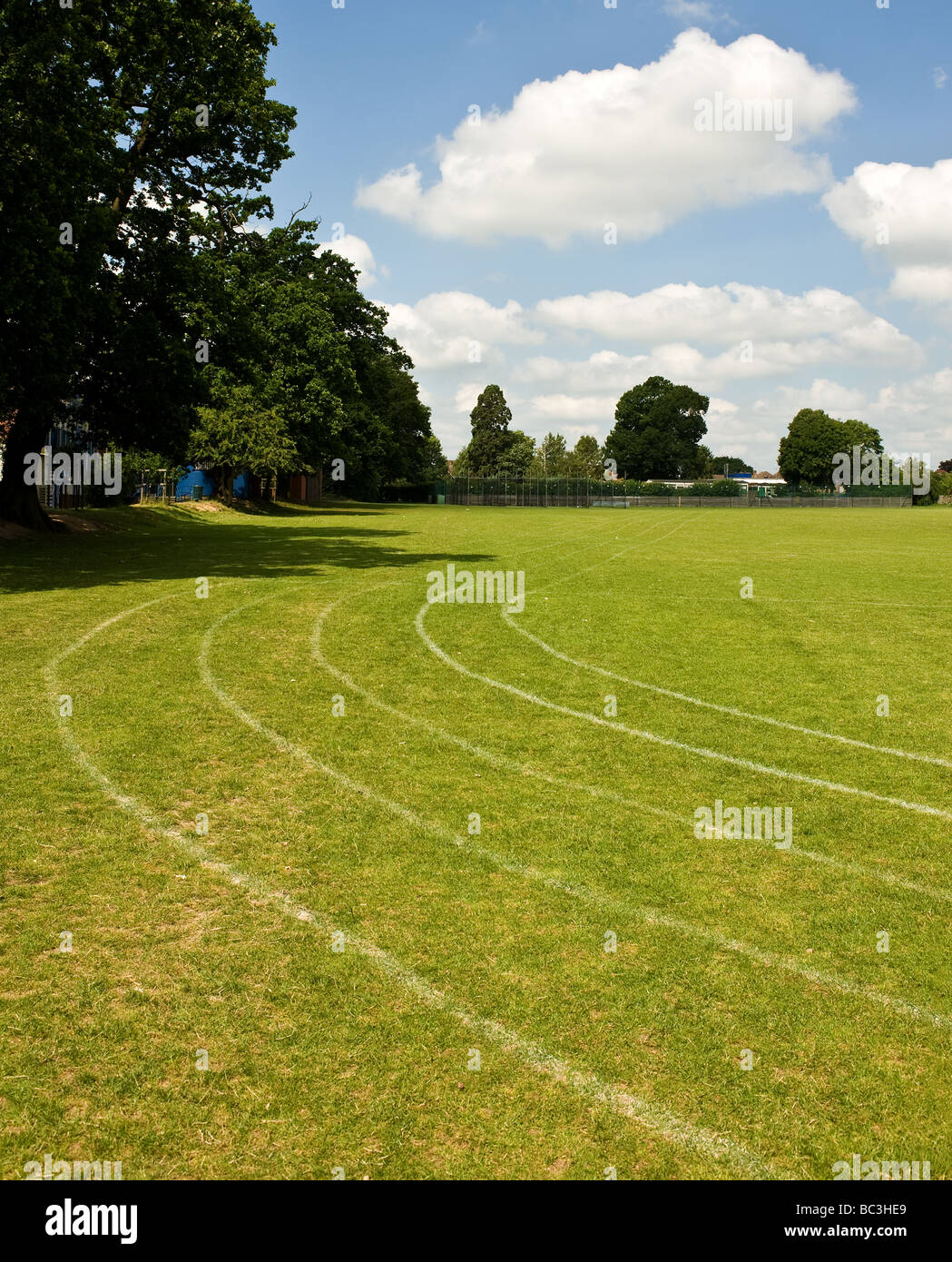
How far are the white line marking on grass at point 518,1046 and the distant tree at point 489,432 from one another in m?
131

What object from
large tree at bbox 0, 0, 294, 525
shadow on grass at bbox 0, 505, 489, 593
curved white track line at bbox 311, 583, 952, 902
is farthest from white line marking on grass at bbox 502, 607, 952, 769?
large tree at bbox 0, 0, 294, 525

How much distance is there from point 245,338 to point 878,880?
27.9m

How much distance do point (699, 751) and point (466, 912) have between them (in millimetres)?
4112

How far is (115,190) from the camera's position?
24.5 meters

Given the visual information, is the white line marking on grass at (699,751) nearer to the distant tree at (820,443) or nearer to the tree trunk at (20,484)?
the tree trunk at (20,484)

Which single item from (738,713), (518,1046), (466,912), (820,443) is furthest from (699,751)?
(820,443)

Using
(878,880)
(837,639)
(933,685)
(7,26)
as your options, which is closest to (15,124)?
(7,26)

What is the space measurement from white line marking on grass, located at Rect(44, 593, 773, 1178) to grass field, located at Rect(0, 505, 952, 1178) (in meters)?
0.02

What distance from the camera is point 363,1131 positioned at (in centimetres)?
407

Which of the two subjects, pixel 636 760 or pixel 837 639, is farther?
pixel 837 639

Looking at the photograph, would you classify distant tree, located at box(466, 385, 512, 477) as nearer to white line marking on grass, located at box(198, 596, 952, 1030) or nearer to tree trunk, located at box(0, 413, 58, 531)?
tree trunk, located at box(0, 413, 58, 531)

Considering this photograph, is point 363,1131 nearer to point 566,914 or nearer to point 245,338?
point 566,914

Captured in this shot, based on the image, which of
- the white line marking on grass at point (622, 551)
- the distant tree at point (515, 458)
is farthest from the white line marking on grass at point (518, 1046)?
the distant tree at point (515, 458)

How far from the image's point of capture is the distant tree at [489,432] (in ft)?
446
